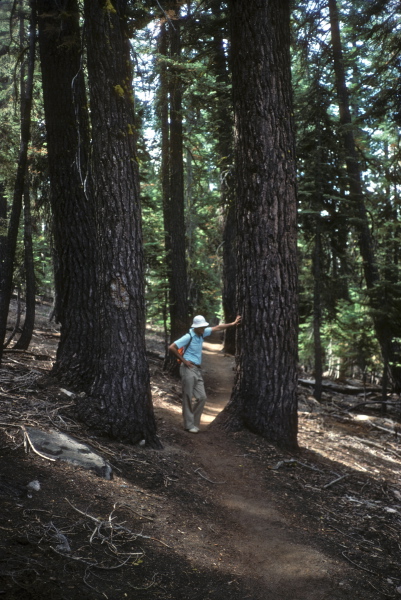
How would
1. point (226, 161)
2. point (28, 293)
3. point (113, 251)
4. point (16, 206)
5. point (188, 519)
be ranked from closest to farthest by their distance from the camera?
1. point (188, 519)
2. point (113, 251)
3. point (16, 206)
4. point (28, 293)
5. point (226, 161)

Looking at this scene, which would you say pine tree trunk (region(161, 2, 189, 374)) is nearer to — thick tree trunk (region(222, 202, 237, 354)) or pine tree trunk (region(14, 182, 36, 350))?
thick tree trunk (region(222, 202, 237, 354))

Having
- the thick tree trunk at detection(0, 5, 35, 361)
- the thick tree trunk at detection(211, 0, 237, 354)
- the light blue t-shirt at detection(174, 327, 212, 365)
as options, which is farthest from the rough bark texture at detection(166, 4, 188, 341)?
the thick tree trunk at detection(0, 5, 35, 361)

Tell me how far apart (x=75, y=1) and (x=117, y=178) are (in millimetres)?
4290

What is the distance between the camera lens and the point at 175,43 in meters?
14.1

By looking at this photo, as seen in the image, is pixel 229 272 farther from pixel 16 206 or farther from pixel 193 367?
pixel 16 206

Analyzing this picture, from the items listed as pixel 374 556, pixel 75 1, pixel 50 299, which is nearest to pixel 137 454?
pixel 374 556

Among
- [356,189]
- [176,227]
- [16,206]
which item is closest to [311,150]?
[356,189]

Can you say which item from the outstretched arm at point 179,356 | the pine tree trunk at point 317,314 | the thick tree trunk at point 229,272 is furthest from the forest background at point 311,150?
the outstretched arm at point 179,356

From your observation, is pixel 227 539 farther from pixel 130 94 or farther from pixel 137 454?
pixel 130 94

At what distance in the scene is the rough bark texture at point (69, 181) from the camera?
8602mm

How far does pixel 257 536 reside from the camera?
5254mm

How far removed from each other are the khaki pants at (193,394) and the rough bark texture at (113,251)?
2.26 meters

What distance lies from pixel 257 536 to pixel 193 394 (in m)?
4.24

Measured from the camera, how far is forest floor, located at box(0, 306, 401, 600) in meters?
3.59
